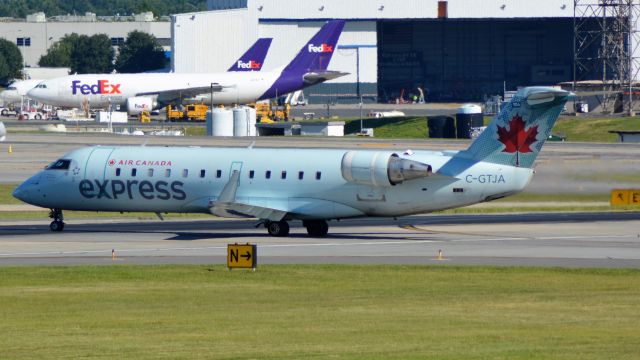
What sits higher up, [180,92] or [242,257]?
[180,92]


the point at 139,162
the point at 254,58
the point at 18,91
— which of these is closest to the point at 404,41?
the point at 254,58

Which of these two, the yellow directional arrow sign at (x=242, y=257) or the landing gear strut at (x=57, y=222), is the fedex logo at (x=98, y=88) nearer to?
the landing gear strut at (x=57, y=222)

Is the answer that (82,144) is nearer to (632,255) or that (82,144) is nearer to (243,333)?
(632,255)

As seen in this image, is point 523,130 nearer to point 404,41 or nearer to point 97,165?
point 97,165

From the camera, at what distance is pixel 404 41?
7653 inches

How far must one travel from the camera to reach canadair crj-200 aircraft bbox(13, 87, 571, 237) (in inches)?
1912

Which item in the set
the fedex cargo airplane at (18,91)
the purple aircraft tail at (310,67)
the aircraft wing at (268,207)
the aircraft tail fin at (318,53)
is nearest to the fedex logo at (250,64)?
the purple aircraft tail at (310,67)

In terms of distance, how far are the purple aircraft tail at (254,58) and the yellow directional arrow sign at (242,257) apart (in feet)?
375

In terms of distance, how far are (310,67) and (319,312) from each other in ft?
390

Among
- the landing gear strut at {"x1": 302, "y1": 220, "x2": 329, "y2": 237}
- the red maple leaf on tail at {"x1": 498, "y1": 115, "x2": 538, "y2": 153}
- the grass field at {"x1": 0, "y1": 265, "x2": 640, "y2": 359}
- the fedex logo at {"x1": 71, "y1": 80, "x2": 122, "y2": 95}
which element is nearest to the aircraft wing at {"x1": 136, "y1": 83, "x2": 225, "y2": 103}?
the fedex logo at {"x1": 71, "y1": 80, "x2": 122, "y2": 95}

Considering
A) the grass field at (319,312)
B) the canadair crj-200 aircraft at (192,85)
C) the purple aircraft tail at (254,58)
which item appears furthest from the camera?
the purple aircraft tail at (254,58)

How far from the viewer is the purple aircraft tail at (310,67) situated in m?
147

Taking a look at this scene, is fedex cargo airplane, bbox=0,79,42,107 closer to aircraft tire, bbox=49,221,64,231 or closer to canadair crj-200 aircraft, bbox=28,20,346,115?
canadair crj-200 aircraft, bbox=28,20,346,115

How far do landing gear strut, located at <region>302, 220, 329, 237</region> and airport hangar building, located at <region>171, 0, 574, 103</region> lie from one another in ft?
384
